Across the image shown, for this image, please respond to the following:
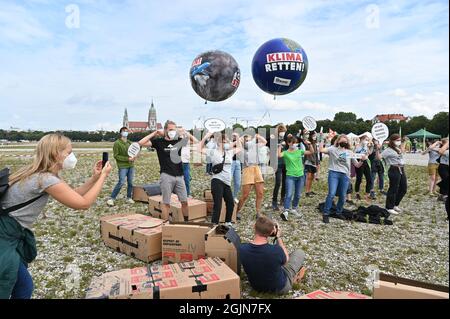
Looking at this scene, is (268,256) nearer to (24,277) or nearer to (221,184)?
(24,277)

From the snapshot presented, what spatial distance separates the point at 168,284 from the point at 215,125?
399 cm

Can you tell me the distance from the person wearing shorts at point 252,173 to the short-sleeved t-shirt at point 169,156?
1.71 meters

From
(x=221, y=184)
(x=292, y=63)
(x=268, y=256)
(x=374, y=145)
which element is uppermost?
(x=292, y=63)

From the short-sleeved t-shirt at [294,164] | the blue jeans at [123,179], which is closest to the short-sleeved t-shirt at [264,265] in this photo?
the short-sleeved t-shirt at [294,164]

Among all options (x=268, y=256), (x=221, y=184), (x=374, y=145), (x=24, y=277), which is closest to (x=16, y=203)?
(x=24, y=277)

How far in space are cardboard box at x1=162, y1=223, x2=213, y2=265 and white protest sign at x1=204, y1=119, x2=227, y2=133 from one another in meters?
2.41

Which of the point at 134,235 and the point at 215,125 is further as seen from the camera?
the point at 215,125

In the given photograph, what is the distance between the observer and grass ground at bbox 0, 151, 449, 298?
3979 mm

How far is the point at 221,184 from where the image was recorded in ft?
18.9

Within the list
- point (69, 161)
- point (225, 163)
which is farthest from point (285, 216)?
point (69, 161)

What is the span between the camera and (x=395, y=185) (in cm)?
707

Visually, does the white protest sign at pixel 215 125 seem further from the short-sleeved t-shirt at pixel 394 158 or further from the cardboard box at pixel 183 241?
the short-sleeved t-shirt at pixel 394 158

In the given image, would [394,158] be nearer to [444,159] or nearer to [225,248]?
[444,159]
